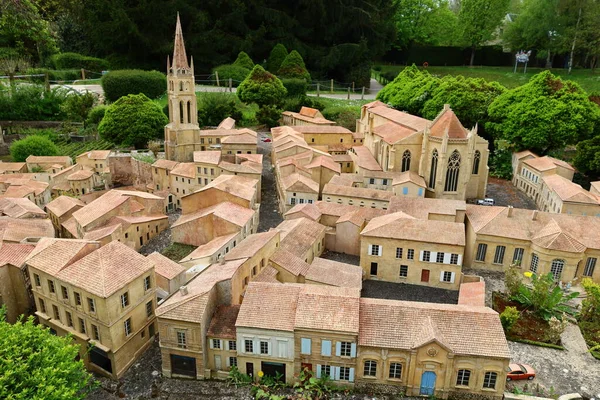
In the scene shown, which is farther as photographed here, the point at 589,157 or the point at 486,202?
the point at 589,157

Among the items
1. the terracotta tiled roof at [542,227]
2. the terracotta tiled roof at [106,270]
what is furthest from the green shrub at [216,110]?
the terracotta tiled roof at [106,270]

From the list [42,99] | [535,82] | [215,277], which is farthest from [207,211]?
[42,99]

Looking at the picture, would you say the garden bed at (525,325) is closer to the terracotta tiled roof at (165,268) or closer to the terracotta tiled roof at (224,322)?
the terracotta tiled roof at (224,322)

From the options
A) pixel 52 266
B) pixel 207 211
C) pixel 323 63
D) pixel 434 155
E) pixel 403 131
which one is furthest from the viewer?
pixel 323 63

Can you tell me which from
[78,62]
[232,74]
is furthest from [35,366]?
[78,62]

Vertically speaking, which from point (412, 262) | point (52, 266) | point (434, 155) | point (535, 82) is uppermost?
point (535, 82)

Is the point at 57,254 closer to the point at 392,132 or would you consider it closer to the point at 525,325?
the point at 525,325

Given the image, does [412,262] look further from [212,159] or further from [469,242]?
[212,159]
